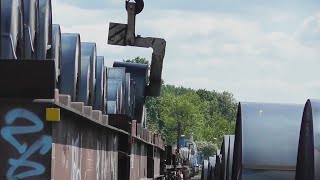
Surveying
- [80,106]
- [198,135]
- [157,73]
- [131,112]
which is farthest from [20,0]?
[198,135]

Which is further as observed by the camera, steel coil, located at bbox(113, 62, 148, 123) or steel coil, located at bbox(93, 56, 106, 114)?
steel coil, located at bbox(113, 62, 148, 123)

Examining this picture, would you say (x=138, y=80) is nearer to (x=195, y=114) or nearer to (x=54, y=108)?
(x=54, y=108)

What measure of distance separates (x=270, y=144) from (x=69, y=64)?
14.0ft

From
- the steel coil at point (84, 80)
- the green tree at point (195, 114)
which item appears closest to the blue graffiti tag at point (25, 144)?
the steel coil at point (84, 80)

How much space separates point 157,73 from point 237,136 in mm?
11395

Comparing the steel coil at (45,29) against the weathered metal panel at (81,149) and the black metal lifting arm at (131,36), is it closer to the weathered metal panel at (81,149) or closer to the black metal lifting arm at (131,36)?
the weathered metal panel at (81,149)

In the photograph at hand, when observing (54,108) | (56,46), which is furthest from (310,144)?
(56,46)

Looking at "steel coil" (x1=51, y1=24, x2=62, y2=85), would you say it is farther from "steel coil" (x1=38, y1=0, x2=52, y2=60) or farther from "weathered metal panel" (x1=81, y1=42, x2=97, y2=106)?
"weathered metal panel" (x1=81, y1=42, x2=97, y2=106)

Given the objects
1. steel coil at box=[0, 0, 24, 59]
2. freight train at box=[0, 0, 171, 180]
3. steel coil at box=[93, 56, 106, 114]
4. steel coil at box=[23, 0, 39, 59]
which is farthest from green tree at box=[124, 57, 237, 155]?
steel coil at box=[0, 0, 24, 59]

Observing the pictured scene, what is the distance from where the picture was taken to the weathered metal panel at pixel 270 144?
20.9ft

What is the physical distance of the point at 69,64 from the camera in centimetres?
991

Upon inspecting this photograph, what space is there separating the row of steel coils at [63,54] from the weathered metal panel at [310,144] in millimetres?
2631

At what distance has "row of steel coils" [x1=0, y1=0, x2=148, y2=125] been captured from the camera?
21.5ft

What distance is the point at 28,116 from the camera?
449 cm
